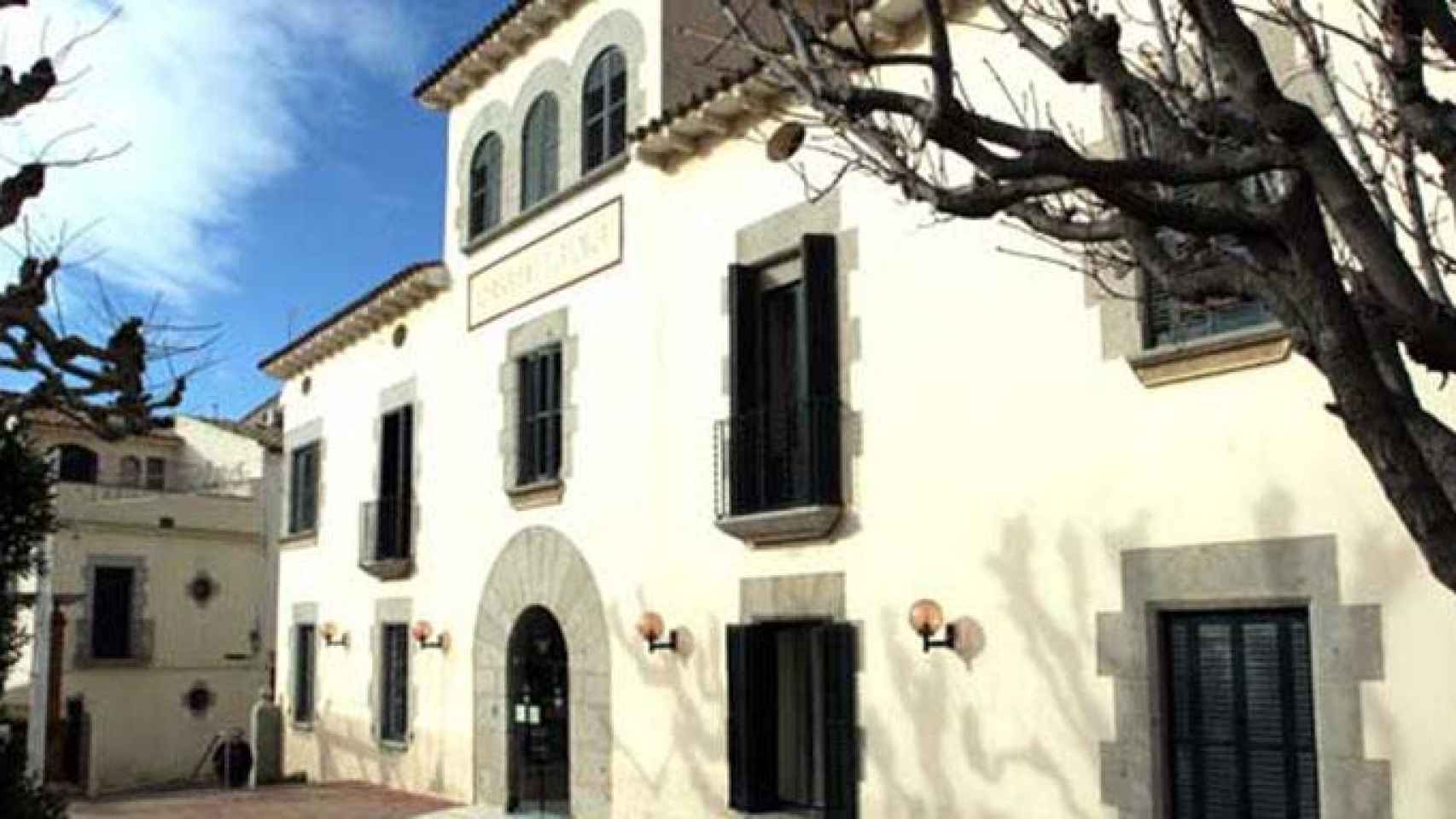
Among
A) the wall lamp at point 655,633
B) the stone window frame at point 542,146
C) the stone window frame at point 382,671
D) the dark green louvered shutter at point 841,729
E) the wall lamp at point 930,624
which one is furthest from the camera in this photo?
the stone window frame at point 382,671

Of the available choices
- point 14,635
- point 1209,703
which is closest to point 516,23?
point 14,635

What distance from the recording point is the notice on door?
14.7 m

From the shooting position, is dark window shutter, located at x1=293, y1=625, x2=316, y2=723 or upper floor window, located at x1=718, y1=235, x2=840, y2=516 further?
dark window shutter, located at x1=293, y1=625, x2=316, y2=723

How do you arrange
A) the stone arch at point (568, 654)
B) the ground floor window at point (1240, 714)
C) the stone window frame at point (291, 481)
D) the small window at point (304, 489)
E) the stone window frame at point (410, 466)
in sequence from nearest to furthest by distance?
the ground floor window at point (1240, 714)
the stone arch at point (568, 654)
the stone window frame at point (410, 466)
the stone window frame at point (291, 481)
the small window at point (304, 489)

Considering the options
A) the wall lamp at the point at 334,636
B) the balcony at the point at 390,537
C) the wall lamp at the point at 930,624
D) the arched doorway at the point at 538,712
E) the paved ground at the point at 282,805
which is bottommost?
the paved ground at the point at 282,805

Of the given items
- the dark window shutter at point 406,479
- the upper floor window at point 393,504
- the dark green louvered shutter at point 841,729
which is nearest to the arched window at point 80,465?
the upper floor window at point 393,504

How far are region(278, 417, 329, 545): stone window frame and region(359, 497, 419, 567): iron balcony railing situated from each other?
2.37 m

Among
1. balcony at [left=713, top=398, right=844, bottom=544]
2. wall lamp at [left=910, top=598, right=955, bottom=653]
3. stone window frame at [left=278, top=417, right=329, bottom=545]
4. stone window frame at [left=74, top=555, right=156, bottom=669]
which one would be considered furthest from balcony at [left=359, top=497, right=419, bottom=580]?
stone window frame at [left=74, top=555, right=156, bottom=669]

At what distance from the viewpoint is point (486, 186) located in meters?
17.6

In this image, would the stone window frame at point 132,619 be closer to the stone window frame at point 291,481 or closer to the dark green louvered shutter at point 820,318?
the stone window frame at point 291,481

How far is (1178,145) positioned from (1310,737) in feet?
14.9

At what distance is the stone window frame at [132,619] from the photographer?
30422 mm

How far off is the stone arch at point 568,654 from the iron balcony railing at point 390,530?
7.04 feet

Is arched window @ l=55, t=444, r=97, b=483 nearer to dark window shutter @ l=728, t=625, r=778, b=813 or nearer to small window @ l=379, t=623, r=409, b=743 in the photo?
small window @ l=379, t=623, r=409, b=743
